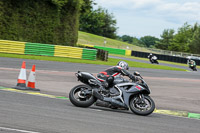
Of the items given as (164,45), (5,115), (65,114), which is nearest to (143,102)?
(65,114)

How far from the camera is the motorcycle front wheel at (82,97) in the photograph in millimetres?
9023

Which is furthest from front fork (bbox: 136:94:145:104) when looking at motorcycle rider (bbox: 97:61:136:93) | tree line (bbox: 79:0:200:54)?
tree line (bbox: 79:0:200:54)

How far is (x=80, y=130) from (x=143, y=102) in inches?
117

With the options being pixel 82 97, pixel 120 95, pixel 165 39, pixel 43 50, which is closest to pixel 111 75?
pixel 120 95

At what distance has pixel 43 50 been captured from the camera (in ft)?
94.1

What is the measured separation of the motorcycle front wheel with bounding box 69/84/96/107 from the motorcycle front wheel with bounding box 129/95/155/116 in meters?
1.02

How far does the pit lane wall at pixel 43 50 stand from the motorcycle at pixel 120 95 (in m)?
18.4

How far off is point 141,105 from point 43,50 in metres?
20.7

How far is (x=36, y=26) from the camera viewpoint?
3203 cm

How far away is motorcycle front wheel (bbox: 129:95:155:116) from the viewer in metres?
8.82

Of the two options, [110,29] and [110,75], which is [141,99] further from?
[110,29]

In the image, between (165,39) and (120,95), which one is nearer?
(120,95)

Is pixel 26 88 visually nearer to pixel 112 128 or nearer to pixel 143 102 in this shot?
pixel 143 102

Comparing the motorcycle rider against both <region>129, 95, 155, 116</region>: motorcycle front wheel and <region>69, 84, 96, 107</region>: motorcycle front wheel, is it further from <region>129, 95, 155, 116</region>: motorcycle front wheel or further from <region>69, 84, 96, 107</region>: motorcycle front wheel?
<region>129, 95, 155, 116</region>: motorcycle front wheel
